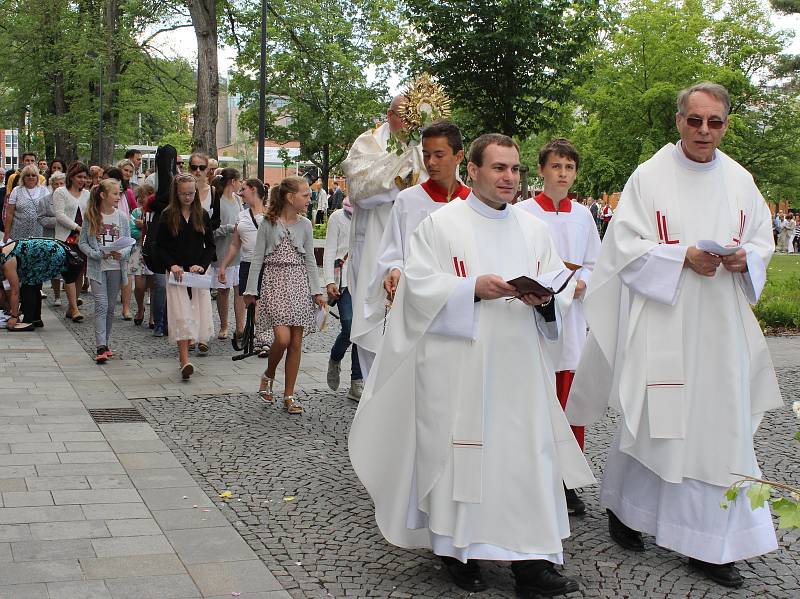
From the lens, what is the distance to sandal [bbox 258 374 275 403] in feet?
29.2

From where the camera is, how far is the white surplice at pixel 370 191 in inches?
302

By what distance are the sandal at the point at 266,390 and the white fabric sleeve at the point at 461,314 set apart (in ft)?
14.4

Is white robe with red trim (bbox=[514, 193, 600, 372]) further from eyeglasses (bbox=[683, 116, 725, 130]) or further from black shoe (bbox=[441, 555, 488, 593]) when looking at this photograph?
black shoe (bbox=[441, 555, 488, 593])

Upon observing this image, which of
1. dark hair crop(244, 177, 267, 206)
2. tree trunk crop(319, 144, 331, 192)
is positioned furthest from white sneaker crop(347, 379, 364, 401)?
tree trunk crop(319, 144, 331, 192)

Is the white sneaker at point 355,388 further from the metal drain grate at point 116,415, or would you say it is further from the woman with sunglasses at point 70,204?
the woman with sunglasses at point 70,204

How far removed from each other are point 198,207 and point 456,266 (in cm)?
591

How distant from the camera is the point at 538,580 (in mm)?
4652

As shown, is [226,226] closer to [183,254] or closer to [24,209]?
[183,254]

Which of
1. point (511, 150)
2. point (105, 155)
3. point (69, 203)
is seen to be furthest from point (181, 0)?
point (511, 150)

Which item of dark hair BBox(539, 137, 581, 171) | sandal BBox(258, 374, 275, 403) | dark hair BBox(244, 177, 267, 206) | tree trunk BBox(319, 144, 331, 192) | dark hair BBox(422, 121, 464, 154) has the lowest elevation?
sandal BBox(258, 374, 275, 403)

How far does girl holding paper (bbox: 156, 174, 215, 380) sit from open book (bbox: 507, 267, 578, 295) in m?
5.82

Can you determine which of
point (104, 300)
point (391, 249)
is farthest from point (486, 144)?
point (104, 300)

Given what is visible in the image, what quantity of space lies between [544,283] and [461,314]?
0.38m

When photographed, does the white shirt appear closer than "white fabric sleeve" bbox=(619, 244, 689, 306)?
No
